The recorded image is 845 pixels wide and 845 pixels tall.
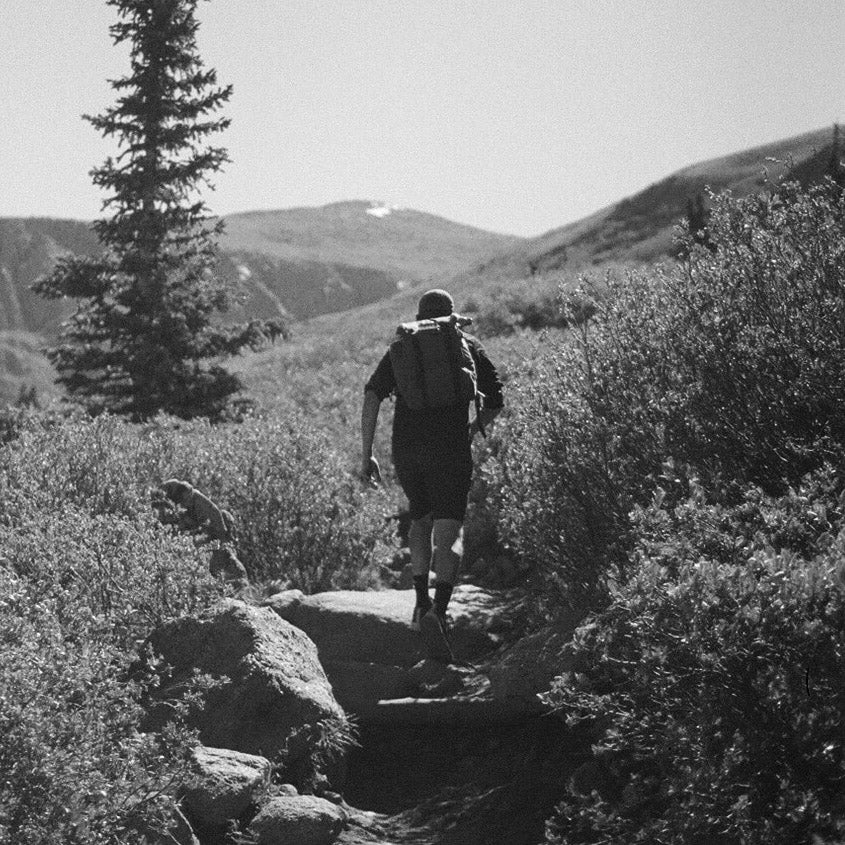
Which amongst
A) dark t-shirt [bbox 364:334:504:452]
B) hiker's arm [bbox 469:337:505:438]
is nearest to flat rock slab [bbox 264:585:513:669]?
dark t-shirt [bbox 364:334:504:452]

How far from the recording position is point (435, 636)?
25.0 ft

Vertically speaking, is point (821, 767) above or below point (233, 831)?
above

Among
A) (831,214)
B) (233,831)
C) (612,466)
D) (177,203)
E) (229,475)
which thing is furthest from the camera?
(177,203)

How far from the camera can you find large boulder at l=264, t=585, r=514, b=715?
770cm

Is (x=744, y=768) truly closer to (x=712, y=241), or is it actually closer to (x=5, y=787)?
(x=5, y=787)

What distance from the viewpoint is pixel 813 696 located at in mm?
4383

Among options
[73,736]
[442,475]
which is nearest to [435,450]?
[442,475]

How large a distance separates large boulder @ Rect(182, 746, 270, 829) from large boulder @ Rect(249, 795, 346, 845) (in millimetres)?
121

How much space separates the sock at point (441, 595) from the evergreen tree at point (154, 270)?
10.6m

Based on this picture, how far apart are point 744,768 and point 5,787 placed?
2.94 m

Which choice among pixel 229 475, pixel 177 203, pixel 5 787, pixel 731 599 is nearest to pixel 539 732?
pixel 731 599

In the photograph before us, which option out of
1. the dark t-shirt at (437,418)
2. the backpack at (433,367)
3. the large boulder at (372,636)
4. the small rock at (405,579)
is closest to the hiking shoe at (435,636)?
the large boulder at (372,636)

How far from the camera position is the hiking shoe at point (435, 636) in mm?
7547

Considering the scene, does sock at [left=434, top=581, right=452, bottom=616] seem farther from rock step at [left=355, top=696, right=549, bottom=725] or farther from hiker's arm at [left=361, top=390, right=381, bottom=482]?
hiker's arm at [left=361, top=390, right=381, bottom=482]
